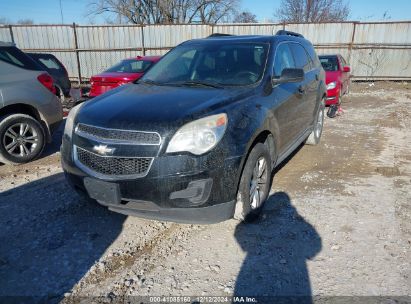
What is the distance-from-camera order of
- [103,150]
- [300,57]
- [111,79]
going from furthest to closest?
[111,79] → [300,57] → [103,150]

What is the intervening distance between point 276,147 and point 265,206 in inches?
26.1

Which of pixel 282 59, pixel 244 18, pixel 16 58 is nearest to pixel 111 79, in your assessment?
pixel 16 58

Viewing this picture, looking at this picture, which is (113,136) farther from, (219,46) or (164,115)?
(219,46)

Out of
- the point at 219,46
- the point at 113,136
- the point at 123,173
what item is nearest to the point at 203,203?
the point at 123,173

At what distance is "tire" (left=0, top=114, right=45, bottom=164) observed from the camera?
5051 mm

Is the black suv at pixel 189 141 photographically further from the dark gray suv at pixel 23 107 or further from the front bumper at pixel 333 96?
the front bumper at pixel 333 96

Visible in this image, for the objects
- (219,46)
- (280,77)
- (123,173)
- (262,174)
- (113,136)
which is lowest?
(262,174)

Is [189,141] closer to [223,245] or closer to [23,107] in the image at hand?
[223,245]

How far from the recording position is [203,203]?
2822mm

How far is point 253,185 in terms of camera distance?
11.1ft

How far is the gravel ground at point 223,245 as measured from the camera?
104 inches

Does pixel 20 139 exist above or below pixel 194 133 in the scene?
below

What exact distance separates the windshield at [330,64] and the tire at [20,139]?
849cm

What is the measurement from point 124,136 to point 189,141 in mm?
532
